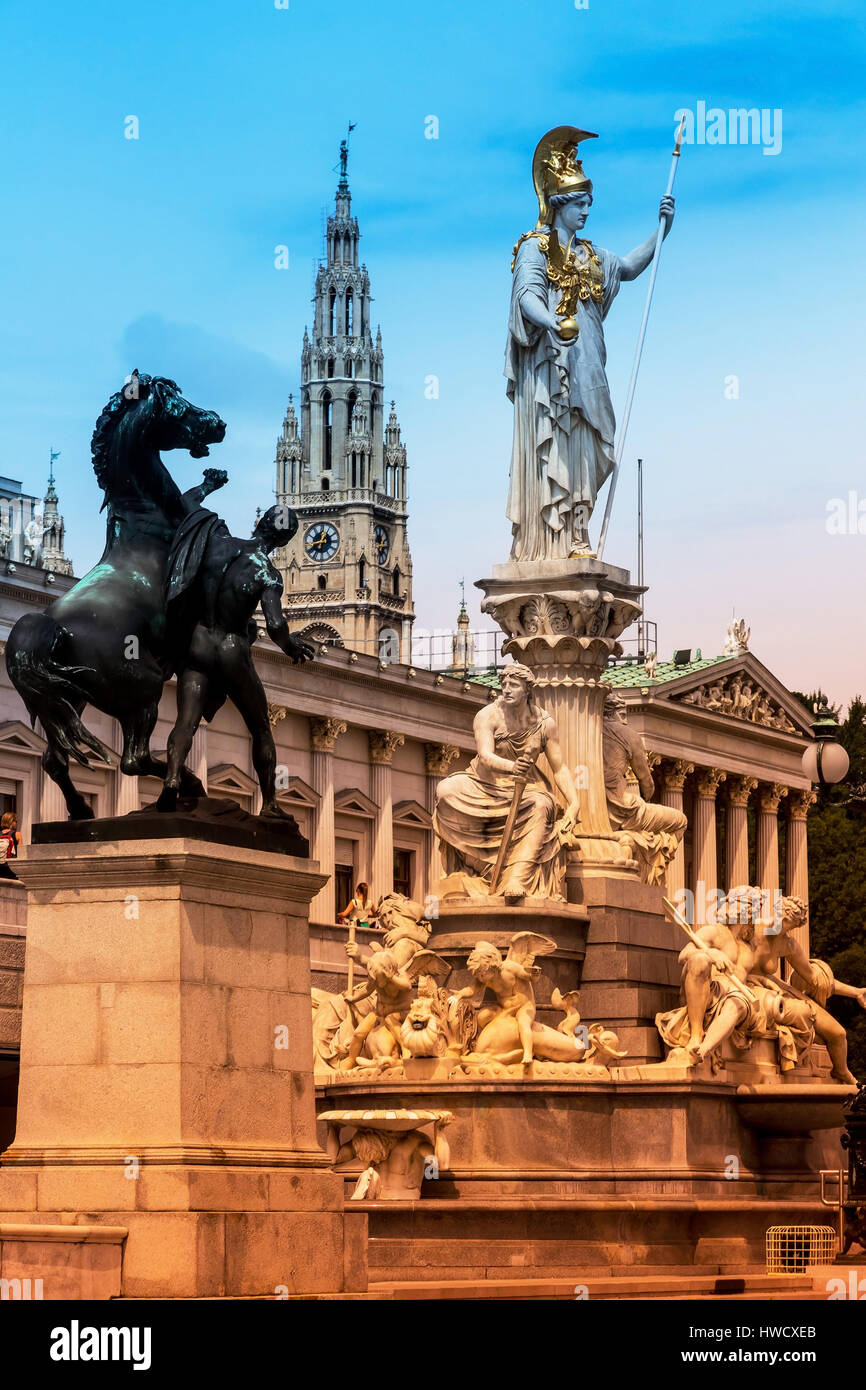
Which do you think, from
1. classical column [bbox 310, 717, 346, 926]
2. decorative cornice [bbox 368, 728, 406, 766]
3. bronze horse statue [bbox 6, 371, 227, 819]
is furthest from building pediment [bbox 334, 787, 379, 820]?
bronze horse statue [bbox 6, 371, 227, 819]

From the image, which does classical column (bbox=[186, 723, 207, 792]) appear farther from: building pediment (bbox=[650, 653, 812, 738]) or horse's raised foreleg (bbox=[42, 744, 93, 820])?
horse's raised foreleg (bbox=[42, 744, 93, 820])

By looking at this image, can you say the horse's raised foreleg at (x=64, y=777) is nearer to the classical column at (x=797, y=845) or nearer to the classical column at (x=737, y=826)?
the classical column at (x=797, y=845)

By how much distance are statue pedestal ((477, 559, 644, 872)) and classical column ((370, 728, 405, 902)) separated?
180 feet

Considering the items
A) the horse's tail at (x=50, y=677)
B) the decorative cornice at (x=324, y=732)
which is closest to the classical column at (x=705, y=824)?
the decorative cornice at (x=324, y=732)

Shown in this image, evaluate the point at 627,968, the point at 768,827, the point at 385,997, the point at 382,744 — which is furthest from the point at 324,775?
the point at 385,997

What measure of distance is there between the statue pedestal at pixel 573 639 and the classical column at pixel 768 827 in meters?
70.5

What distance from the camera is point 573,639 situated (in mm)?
30000

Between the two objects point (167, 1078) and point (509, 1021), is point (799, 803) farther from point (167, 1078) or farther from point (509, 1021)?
point (167, 1078)

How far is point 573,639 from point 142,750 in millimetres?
12129

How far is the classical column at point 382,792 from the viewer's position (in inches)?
3364

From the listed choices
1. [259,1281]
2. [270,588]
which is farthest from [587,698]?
[259,1281]

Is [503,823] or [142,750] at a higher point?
[503,823]

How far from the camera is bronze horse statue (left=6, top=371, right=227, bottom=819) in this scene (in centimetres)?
1822

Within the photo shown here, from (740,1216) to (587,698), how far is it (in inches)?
263
